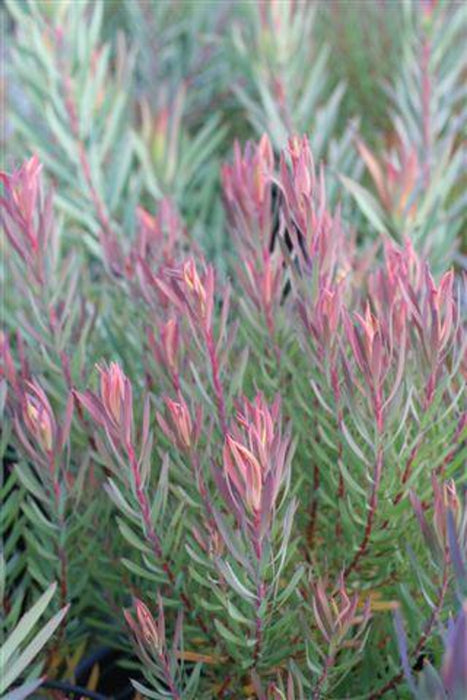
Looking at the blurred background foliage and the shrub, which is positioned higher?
the blurred background foliage

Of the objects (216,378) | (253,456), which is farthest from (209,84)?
(253,456)

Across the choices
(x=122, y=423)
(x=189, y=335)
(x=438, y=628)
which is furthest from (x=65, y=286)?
(x=438, y=628)

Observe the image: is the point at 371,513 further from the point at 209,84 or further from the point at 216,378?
the point at 209,84

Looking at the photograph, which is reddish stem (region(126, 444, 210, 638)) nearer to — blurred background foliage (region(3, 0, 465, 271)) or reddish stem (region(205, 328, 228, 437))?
reddish stem (region(205, 328, 228, 437))

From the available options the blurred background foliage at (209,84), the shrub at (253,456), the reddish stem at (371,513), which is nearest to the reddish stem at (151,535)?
the shrub at (253,456)

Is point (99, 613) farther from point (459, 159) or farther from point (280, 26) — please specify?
point (280, 26)

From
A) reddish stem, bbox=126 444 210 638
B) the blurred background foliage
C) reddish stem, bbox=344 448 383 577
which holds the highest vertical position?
the blurred background foliage

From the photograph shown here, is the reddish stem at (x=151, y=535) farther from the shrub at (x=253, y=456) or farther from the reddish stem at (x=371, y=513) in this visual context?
the reddish stem at (x=371, y=513)

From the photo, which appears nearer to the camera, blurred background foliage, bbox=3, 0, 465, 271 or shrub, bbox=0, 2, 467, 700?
shrub, bbox=0, 2, 467, 700

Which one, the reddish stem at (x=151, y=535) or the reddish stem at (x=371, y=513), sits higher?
the reddish stem at (x=371, y=513)

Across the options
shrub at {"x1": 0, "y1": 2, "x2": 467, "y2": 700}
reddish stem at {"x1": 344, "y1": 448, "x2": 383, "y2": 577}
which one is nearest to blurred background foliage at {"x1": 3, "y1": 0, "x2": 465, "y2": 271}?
shrub at {"x1": 0, "y1": 2, "x2": 467, "y2": 700}

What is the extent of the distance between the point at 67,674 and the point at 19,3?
86cm

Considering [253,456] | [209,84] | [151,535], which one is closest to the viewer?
[253,456]

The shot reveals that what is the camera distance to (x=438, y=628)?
2.26 feet
